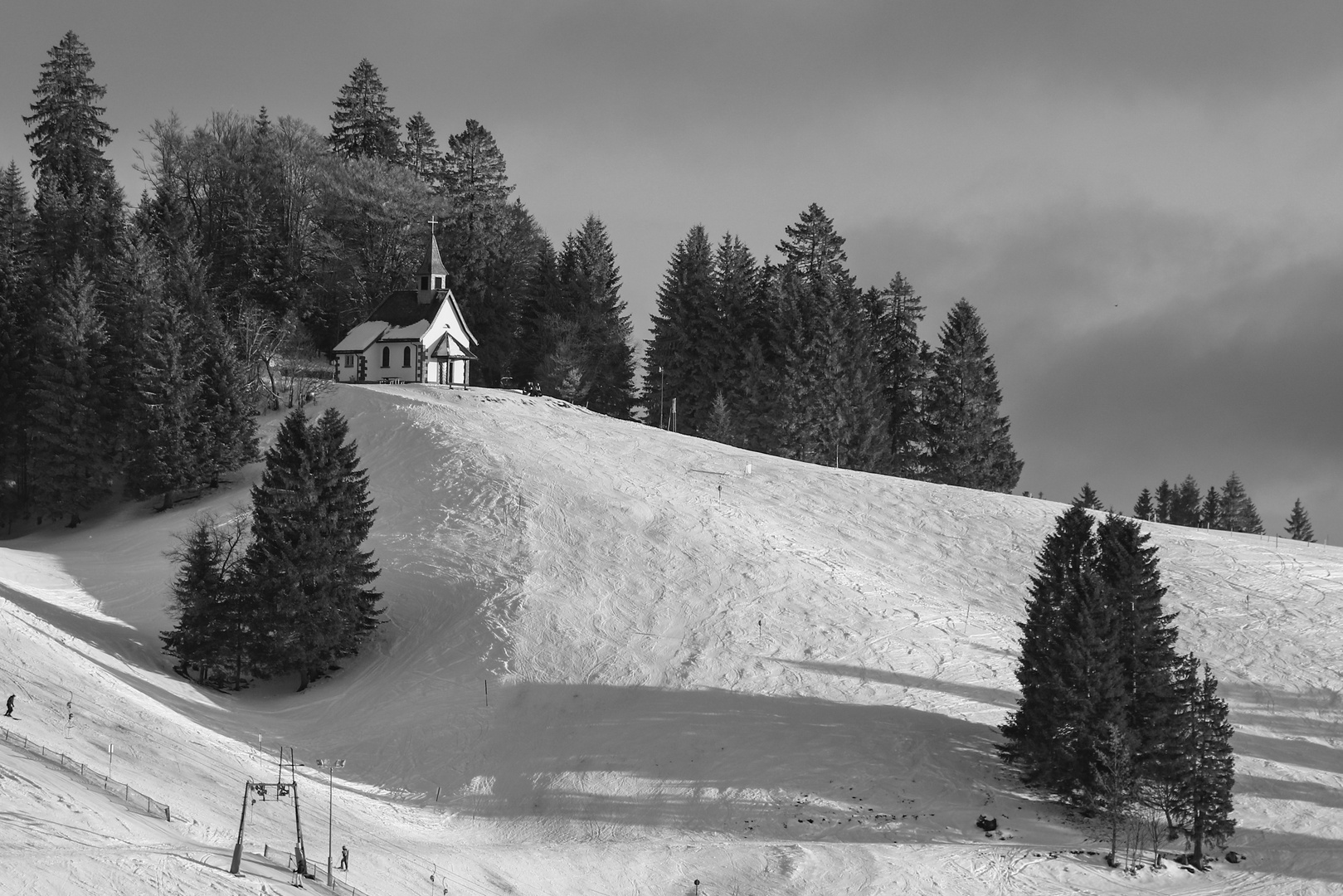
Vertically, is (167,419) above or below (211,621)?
above

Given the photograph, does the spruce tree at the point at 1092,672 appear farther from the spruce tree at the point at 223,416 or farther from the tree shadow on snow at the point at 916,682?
the spruce tree at the point at 223,416

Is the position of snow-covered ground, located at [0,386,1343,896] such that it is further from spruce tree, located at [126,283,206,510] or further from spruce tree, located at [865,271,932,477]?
spruce tree, located at [865,271,932,477]

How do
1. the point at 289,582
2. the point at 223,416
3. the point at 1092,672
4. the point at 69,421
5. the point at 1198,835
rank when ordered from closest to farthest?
the point at 1198,835
the point at 1092,672
the point at 289,582
the point at 223,416
the point at 69,421

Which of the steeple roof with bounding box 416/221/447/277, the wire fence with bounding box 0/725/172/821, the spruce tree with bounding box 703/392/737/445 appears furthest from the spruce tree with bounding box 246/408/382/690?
the steeple roof with bounding box 416/221/447/277

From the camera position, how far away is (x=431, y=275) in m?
87.6

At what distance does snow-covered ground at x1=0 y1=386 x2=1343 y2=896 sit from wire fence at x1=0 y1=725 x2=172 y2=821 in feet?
2.55

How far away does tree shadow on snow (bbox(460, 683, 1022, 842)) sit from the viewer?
38.8m

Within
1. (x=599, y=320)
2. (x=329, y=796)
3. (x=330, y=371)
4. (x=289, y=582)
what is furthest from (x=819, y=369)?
(x=329, y=796)

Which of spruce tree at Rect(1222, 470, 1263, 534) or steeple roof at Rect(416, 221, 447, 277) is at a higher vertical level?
steeple roof at Rect(416, 221, 447, 277)

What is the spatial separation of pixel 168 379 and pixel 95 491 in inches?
296

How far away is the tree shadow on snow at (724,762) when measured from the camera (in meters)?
38.8

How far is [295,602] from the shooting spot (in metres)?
48.3

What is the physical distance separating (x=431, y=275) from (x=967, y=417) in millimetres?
36876

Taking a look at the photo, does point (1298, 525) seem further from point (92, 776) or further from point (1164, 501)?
point (92, 776)
